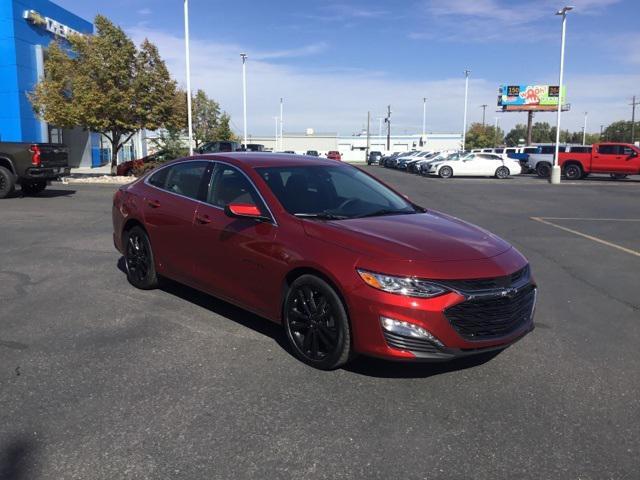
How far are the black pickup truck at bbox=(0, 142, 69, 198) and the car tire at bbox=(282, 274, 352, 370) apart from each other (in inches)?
508

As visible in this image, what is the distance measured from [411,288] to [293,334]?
1.09 metres

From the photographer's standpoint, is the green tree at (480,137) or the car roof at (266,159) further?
the green tree at (480,137)

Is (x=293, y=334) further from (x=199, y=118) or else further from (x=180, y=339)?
(x=199, y=118)

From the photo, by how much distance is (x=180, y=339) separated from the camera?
4707mm

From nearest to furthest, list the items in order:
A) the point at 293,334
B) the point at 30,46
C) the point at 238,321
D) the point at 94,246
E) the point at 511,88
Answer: the point at 293,334 < the point at 238,321 < the point at 94,246 < the point at 30,46 < the point at 511,88

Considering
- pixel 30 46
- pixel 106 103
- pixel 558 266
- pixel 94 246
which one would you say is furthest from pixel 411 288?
pixel 30 46

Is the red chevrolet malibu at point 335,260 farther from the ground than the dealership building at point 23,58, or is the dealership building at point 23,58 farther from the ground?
the dealership building at point 23,58

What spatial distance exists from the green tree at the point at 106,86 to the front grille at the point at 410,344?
2026 centimetres

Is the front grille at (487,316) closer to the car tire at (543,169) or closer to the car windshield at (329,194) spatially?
the car windshield at (329,194)

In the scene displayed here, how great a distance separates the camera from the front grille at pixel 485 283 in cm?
365

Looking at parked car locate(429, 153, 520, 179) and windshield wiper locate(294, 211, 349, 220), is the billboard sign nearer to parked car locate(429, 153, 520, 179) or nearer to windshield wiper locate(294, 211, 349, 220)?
parked car locate(429, 153, 520, 179)

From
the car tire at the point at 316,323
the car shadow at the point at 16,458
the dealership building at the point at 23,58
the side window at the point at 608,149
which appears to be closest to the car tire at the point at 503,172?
the side window at the point at 608,149

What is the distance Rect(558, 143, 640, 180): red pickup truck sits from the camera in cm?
2975

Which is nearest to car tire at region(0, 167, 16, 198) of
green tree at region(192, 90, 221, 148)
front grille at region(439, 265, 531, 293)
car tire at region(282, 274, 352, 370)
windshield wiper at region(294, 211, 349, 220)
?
windshield wiper at region(294, 211, 349, 220)
